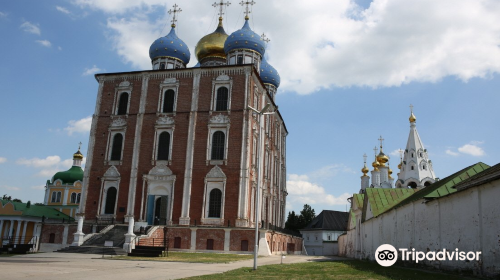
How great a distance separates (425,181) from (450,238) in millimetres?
30899

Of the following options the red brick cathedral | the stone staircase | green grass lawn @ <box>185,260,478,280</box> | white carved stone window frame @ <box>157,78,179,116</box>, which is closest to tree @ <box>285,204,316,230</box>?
the red brick cathedral

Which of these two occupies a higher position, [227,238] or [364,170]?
[364,170]

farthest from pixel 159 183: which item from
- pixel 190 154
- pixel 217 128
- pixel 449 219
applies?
pixel 449 219

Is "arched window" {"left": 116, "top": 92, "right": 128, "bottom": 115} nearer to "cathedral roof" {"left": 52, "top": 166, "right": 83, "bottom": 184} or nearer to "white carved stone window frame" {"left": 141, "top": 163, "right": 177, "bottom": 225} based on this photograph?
"white carved stone window frame" {"left": 141, "top": 163, "right": 177, "bottom": 225}

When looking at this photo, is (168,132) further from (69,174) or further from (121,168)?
(69,174)

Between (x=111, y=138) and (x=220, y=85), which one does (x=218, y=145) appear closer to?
(x=220, y=85)

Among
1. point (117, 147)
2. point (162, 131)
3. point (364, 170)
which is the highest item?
point (364, 170)

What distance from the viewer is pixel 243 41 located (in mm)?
38125

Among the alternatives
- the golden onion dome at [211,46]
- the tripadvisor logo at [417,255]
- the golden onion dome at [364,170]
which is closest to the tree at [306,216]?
the golden onion dome at [364,170]

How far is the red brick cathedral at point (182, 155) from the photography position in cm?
3083

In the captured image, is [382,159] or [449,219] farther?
[382,159]

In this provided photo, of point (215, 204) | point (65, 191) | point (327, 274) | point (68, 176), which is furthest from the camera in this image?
point (68, 176)

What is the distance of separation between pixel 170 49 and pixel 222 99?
29.6 feet

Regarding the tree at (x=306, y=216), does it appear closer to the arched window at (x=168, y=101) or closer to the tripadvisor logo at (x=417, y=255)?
the arched window at (x=168, y=101)
